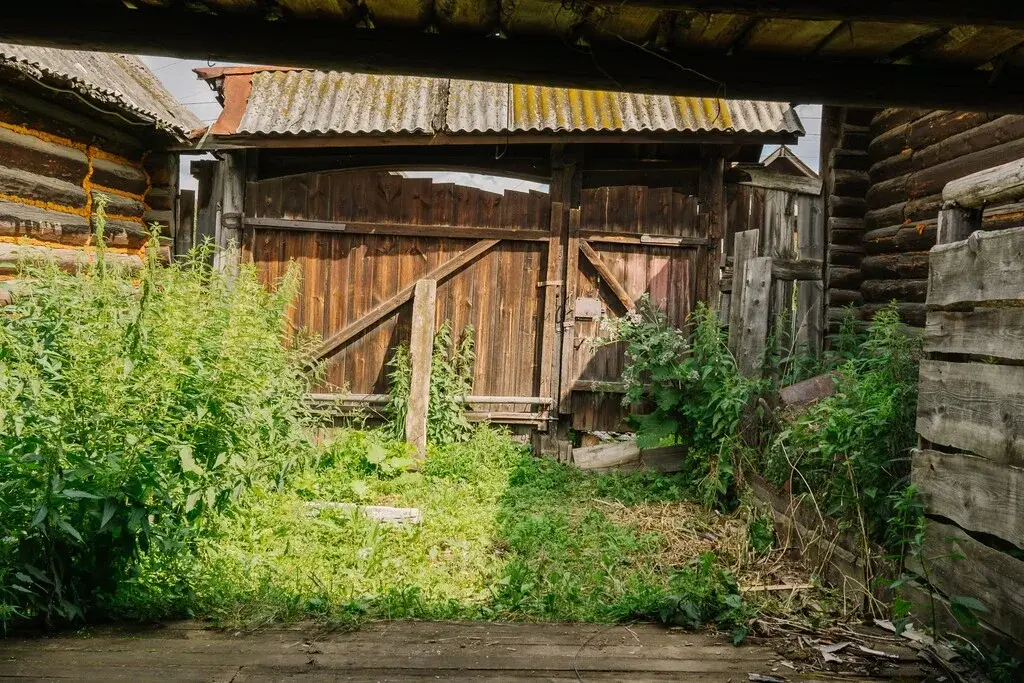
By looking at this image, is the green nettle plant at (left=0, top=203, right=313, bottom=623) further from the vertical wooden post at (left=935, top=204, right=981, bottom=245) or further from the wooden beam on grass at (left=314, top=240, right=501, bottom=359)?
the vertical wooden post at (left=935, top=204, right=981, bottom=245)

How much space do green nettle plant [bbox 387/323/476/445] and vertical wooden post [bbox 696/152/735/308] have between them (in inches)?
107

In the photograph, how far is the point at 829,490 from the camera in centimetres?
532

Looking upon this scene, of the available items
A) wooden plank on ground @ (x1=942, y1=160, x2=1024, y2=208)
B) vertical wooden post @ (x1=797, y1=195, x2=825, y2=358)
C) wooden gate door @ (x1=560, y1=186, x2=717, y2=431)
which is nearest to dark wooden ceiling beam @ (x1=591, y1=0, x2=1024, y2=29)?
wooden plank on ground @ (x1=942, y1=160, x2=1024, y2=208)

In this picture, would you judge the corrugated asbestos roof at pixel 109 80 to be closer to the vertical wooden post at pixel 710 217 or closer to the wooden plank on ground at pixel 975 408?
the wooden plank on ground at pixel 975 408

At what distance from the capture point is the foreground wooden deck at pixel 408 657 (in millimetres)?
3229

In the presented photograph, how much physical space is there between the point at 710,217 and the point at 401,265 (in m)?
3.53

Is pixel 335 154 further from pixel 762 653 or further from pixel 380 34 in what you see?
pixel 762 653

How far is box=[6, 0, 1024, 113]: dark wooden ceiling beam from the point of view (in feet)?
8.93

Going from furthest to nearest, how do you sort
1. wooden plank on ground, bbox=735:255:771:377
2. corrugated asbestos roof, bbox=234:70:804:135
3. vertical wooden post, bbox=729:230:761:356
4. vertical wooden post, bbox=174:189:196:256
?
vertical wooden post, bbox=174:189:196:256, corrugated asbestos roof, bbox=234:70:804:135, vertical wooden post, bbox=729:230:761:356, wooden plank on ground, bbox=735:255:771:377

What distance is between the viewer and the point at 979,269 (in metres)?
3.53

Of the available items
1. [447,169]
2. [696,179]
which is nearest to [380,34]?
[447,169]

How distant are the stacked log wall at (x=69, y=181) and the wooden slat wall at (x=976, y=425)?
5.75 metres

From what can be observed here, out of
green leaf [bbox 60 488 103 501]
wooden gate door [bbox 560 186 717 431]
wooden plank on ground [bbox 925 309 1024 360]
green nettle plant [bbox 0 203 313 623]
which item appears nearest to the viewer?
wooden plank on ground [bbox 925 309 1024 360]

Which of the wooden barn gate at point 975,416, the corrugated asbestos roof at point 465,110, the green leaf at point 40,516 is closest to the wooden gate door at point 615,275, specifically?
the corrugated asbestos roof at point 465,110
